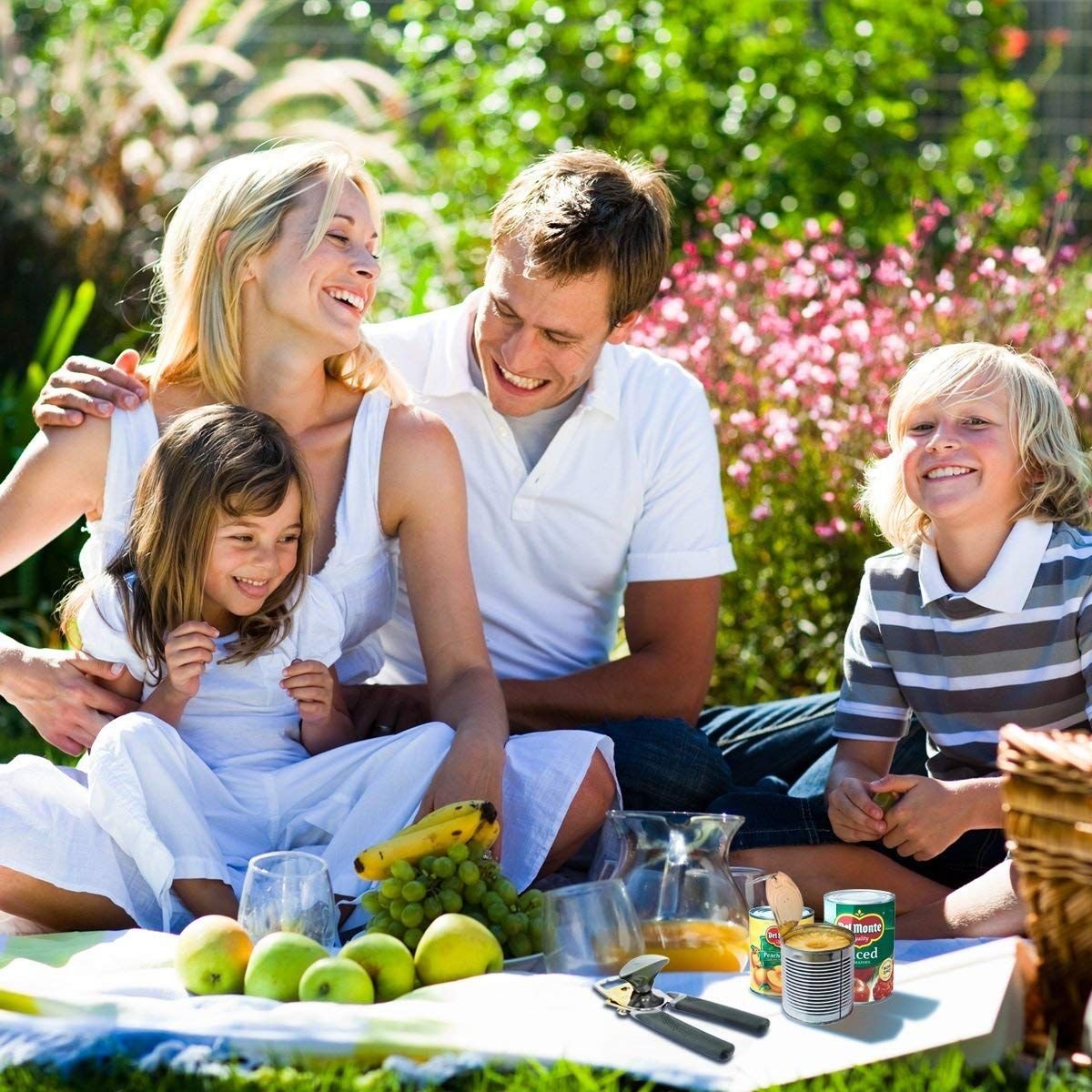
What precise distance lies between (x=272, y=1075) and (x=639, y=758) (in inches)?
53.5

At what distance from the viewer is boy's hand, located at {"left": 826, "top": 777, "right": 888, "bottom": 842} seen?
10.3 ft

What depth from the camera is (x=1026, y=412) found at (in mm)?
3371

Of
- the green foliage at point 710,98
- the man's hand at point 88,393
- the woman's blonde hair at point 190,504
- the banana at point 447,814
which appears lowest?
the banana at point 447,814

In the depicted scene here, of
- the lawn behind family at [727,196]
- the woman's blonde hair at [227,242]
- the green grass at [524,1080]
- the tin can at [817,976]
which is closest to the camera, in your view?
the green grass at [524,1080]

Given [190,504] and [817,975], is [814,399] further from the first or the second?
[817,975]

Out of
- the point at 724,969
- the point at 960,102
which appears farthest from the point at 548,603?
the point at 960,102

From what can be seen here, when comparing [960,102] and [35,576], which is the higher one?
[960,102]

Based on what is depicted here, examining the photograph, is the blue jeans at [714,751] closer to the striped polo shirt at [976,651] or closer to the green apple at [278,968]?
the striped polo shirt at [976,651]

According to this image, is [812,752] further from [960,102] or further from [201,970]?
[960,102]

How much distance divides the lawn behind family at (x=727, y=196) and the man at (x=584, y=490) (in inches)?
33.9

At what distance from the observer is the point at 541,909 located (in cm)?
287

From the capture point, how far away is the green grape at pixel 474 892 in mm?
2912

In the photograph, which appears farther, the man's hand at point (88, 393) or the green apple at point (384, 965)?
the man's hand at point (88, 393)

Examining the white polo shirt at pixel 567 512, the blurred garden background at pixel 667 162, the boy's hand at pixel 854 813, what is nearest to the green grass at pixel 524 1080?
the boy's hand at pixel 854 813
